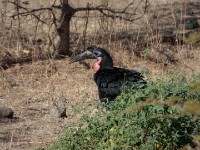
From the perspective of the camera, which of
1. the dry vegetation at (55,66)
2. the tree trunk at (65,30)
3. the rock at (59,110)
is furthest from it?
the tree trunk at (65,30)

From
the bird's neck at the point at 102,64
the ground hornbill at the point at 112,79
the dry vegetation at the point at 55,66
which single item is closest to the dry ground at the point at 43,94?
the dry vegetation at the point at 55,66

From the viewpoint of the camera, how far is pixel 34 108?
8266mm

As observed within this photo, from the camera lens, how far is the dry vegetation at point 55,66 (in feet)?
24.9

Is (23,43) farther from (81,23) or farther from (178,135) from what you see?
(178,135)

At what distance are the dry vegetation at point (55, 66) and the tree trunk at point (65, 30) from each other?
13cm

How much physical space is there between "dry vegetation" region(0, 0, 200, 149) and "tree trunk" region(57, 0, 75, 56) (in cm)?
13

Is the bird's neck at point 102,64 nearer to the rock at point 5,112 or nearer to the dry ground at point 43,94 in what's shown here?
the dry ground at point 43,94

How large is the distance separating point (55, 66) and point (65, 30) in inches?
33.4

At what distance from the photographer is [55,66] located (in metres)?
10.2

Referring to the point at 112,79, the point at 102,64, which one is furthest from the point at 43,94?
the point at 112,79

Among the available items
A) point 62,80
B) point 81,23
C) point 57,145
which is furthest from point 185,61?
point 57,145

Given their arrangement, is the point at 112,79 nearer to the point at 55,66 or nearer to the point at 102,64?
the point at 102,64

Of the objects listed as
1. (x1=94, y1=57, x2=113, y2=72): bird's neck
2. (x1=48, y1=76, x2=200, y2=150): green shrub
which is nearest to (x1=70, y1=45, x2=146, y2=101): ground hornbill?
(x1=94, y1=57, x2=113, y2=72): bird's neck

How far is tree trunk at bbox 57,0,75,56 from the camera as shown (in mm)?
10625
